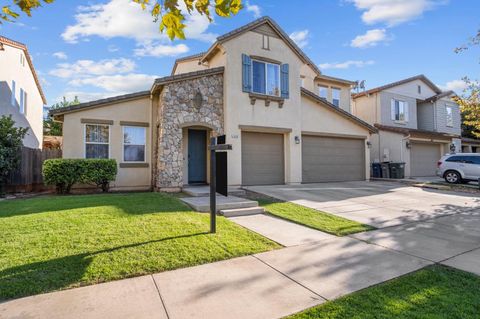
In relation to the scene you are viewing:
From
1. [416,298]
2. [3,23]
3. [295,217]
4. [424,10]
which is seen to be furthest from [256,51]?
[416,298]

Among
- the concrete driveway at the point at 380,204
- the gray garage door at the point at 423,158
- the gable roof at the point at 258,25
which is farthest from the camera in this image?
the gray garage door at the point at 423,158

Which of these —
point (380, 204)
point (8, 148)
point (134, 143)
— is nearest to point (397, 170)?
point (380, 204)

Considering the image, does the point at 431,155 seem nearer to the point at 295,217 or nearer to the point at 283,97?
the point at 283,97

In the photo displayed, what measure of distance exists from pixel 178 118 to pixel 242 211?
5.42m

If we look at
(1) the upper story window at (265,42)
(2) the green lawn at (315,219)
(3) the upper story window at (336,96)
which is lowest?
(2) the green lawn at (315,219)

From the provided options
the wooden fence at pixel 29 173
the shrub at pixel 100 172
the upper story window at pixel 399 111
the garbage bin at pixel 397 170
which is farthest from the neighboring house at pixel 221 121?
the upper story window at pixel 399 111

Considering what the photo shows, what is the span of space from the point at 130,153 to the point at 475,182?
18.8 m

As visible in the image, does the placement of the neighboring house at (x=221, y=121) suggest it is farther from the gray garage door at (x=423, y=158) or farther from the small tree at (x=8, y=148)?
the gray garage door at (x=423, y=158)

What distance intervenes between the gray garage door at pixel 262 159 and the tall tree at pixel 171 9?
9.40 m

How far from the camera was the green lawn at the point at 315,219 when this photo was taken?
605cm

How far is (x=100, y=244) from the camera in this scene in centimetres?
460

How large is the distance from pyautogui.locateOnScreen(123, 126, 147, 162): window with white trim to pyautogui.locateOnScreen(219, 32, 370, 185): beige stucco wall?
154 inches

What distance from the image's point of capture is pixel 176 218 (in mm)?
6340

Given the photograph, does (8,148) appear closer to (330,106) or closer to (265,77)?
(265,77)
